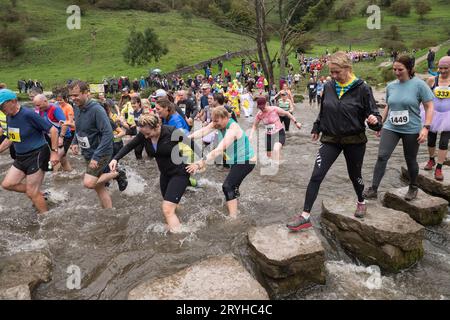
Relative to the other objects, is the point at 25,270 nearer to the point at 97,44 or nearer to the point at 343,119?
the point at 343,119

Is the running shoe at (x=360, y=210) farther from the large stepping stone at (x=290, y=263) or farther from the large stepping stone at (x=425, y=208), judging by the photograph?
the large stepping stone at (x=425, y=208)

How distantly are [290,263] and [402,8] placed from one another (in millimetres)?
79234

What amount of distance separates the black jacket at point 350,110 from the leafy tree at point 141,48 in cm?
4287

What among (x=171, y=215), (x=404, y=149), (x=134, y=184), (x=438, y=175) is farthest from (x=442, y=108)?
(x=134, y=184)

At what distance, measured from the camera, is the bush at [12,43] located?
2045 inches

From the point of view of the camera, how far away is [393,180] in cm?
718

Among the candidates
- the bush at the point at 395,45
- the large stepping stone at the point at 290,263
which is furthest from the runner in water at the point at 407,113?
the bush at the point at 395,45

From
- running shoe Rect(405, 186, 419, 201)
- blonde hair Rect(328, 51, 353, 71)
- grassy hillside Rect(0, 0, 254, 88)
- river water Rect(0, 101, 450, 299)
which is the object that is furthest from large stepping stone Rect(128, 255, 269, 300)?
grassy hillside Rect(0, 0, 254, 88)

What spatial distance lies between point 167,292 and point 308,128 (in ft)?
36.2

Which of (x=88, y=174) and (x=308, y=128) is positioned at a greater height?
(x=88, y=174)

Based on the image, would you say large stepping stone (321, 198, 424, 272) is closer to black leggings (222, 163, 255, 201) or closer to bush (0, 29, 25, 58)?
black leggings (222, 163, 255, 201)

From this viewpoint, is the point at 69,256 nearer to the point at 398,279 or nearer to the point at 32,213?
the point at 32,213

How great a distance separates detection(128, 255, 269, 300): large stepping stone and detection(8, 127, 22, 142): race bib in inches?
130

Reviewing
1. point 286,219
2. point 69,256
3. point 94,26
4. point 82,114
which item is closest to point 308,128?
point 286,219
